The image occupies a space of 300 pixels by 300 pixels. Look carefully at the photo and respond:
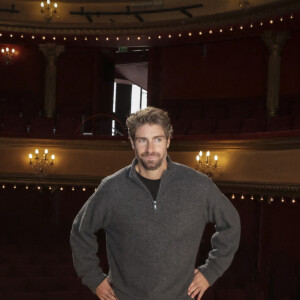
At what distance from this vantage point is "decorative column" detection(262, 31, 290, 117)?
1116 cm

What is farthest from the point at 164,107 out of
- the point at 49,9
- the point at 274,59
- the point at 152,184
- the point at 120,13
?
the point at 152,184

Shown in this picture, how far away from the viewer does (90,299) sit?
6.84 metres

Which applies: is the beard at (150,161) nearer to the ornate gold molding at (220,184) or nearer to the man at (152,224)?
the man at (152,224)

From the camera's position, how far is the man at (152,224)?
90.0 inches

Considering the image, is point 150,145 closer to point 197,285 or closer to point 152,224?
point 152,224

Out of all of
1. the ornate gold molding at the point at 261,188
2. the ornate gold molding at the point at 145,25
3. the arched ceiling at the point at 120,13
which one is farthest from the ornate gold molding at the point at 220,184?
the arched ceiling at the point at 120,13

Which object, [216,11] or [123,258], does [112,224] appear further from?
[216,11]

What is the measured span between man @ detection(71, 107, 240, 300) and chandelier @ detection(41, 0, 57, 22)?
10790 millimetres

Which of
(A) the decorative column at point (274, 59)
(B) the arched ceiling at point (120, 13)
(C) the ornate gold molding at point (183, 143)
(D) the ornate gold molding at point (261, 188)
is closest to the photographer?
(D) the ornate gold molding at point (261, 188)

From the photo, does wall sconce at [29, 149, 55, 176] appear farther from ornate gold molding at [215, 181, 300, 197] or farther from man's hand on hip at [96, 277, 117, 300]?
man's hand on hip at [96, 277, 117, 300]

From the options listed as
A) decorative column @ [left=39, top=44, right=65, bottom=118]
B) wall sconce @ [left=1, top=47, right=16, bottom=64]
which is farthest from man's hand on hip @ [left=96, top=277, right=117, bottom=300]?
wall sconce @ [left=1, top=47, right=16, bottom=64]

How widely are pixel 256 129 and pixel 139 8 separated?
4634mm

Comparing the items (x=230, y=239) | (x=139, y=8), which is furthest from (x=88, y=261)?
(x=139, y=8)

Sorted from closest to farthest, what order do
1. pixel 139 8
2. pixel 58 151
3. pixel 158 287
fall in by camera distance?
Answer: pixel 158 287, pixel 58 151, pixel 139 8
